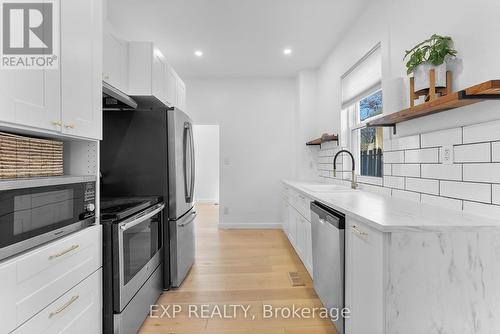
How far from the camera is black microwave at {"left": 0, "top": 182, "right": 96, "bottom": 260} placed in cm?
102

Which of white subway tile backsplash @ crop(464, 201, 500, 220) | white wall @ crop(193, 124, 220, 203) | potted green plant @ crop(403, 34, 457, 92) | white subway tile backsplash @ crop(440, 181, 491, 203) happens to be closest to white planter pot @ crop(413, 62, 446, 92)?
potted green plant @ crop(403, 34, 457, 92)

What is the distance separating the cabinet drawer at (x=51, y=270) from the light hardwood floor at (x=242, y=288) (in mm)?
866

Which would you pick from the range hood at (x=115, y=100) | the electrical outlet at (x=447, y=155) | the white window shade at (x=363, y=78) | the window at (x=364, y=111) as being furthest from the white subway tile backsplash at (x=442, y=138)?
the range hood at (x=115, y=100)

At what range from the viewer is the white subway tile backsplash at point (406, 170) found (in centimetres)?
200

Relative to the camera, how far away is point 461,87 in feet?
5.30

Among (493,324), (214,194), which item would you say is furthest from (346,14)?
(214,194)

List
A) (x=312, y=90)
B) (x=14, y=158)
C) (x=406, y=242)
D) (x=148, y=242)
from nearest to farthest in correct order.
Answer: (x=14, y=158)
(x=406, y=242)
(x=148, y=242)
(x=312, y=90)

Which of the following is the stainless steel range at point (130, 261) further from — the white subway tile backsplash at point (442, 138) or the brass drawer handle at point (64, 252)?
the white subway tile backsplash at point (442, 138)

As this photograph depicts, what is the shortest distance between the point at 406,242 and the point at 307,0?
8.02 ft

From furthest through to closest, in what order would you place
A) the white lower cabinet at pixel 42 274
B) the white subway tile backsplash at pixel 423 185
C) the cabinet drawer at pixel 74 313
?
1. the white subway tile backsplash at pixel 423 185
2. the cabinet drawer at pixel 74 313
3. the white lower cabinet at pixel 42 274

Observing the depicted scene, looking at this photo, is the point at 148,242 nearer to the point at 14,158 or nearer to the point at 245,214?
the point at 14,158

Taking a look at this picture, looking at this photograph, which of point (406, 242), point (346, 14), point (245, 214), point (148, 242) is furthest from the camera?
point (245, 214)

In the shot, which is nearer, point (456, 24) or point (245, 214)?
point (456, 24)

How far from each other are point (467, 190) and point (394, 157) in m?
0.77
